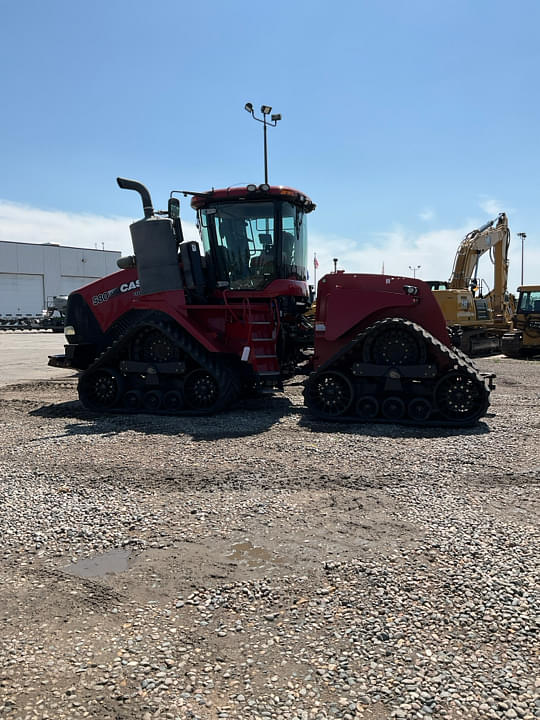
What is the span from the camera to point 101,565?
412cm

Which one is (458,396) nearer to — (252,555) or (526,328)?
(252,555)

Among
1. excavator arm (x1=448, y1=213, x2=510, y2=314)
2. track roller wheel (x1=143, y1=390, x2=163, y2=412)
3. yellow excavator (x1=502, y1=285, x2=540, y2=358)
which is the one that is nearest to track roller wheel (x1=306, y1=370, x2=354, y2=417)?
track roller wheel (x1=143, y1=390, x2=163, y2=412)

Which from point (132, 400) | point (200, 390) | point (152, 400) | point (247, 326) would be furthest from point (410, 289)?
point (132, 400)

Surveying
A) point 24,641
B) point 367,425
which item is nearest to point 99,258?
point 367,425

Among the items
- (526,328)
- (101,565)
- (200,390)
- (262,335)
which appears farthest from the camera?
(526,328)

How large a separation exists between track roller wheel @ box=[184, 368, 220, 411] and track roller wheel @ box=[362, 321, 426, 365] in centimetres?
255

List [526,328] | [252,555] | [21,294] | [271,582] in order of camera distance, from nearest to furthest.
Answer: [271,582], [252,555], [526,328], [21,294]

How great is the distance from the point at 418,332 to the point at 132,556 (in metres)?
5.51

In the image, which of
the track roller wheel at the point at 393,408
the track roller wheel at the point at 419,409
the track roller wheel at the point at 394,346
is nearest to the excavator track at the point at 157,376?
the track roller wheel at the point at 394,346

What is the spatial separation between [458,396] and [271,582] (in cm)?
547

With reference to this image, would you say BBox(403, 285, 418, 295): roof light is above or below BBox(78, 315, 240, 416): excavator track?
above

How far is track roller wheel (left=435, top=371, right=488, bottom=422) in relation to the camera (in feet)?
27.6

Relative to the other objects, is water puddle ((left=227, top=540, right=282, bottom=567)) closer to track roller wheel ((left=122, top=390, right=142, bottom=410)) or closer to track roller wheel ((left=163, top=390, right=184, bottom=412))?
track roller wheel ((left=163, top=390, right=184, bottom=412))

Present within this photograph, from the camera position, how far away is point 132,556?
14.0 feet
